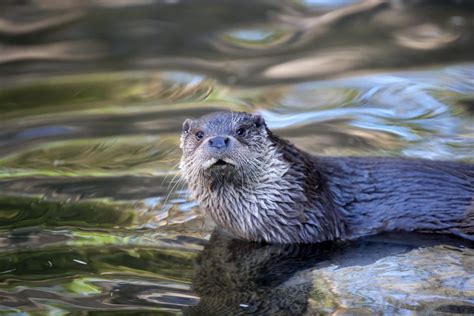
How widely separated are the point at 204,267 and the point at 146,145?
6.99 feet

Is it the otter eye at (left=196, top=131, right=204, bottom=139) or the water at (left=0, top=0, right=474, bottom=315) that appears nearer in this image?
the water at (left=0, top=0, right=474, bottom=315)

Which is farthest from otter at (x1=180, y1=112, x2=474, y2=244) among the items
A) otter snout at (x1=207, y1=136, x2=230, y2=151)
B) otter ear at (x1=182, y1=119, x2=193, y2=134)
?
otter snout at (x1=207, y1=136, x2=230, y2=151)

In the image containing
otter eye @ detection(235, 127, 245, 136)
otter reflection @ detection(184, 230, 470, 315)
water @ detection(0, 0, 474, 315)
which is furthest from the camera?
otter eye @ detection(235, 127, 245, 136)

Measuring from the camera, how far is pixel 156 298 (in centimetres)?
553

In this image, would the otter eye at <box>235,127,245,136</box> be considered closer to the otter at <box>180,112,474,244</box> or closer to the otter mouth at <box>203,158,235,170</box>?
the otter at <box>180,112,474,244</box>

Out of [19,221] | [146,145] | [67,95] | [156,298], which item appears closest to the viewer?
[156,298]

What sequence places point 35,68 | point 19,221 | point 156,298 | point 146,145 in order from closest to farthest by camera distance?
point 156,298, point 19,221, point 146,145, point 35,68

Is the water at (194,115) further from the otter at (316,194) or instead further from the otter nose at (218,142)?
the otter nose at (218,142)

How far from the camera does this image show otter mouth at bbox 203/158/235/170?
5.92 meters

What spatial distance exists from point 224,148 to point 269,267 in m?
0.84

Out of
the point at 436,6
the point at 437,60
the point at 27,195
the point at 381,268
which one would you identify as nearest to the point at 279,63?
the point at 437,60

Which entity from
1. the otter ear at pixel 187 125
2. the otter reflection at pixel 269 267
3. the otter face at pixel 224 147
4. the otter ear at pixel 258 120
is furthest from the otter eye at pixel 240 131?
the otter reflection at pixel 269 267

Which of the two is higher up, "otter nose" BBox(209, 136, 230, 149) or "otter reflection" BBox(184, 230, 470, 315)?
"otter nose" BBox(209, 136, 230, 149)

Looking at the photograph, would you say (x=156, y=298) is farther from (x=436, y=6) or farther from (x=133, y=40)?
(x=436, y=6)
